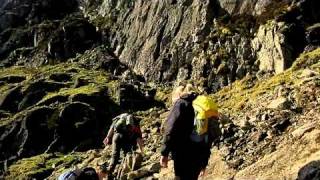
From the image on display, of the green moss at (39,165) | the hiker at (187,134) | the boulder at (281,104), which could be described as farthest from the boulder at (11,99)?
the hiker at (187,134)

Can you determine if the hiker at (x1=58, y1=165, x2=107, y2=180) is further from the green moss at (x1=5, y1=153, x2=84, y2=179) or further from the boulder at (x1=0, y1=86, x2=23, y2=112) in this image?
the boulder at (x1=0, y1=86, x2=23, y2=112)

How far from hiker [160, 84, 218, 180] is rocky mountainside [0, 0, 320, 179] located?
430 inches

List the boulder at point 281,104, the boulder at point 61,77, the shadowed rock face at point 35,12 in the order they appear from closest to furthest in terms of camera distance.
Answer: the boulder at point 281,104 < the boulder at point 61,77 < the shadowed rock face at point 35,12

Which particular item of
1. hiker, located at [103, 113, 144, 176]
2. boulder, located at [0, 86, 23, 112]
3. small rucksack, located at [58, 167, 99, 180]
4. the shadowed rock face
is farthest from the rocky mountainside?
small rucksack, located at [58, 167, 99, 180]

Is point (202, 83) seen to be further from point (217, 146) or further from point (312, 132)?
point (312, 132)

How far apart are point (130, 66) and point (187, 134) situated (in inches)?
2362

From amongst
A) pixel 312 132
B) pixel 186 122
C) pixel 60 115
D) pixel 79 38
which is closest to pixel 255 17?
pixel 60 115

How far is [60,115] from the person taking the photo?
201 feet

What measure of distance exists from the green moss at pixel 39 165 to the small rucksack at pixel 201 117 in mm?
35485

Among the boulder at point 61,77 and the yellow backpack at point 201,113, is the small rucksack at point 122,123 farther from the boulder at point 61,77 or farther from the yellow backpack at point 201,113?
the boulder at point 61,77

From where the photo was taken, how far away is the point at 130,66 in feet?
234

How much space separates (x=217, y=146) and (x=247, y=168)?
3611 mm

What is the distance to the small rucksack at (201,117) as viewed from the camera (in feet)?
38.0

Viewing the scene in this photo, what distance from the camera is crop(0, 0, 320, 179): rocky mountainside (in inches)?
1893
